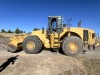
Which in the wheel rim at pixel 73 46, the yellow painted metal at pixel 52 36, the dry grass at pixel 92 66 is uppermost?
the yellow painted metal at pixel 52 36

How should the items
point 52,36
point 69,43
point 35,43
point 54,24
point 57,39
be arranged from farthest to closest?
point 54,24
point 35,43
point 52,36
point 57,39
point 69,43

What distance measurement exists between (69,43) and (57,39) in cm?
107

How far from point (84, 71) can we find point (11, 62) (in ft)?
15.1

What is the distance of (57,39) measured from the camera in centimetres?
1609

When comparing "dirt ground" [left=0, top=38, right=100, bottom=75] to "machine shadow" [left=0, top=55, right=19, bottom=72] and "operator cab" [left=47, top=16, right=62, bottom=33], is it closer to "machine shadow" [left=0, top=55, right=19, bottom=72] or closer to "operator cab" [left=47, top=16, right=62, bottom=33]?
"machine shadow" [left=0, top=55, right=19, bottom=72]

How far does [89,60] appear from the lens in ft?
45.0

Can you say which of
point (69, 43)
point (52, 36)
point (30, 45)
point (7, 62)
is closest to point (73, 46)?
point (69, 43)

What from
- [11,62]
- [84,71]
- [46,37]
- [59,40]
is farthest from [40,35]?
[84,71]

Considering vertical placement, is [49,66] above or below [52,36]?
below

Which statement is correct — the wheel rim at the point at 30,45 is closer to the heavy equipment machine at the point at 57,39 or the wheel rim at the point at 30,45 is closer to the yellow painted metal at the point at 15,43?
the heavy equipment machine at the point at 57,39

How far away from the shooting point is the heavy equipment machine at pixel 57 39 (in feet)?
51.0

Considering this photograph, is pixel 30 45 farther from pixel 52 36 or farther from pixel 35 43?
pixel 52 36

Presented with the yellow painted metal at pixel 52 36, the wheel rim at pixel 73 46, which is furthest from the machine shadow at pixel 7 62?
the wheel rim at pixel 73 46

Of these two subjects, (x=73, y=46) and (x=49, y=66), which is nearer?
(x=49, y=66)
